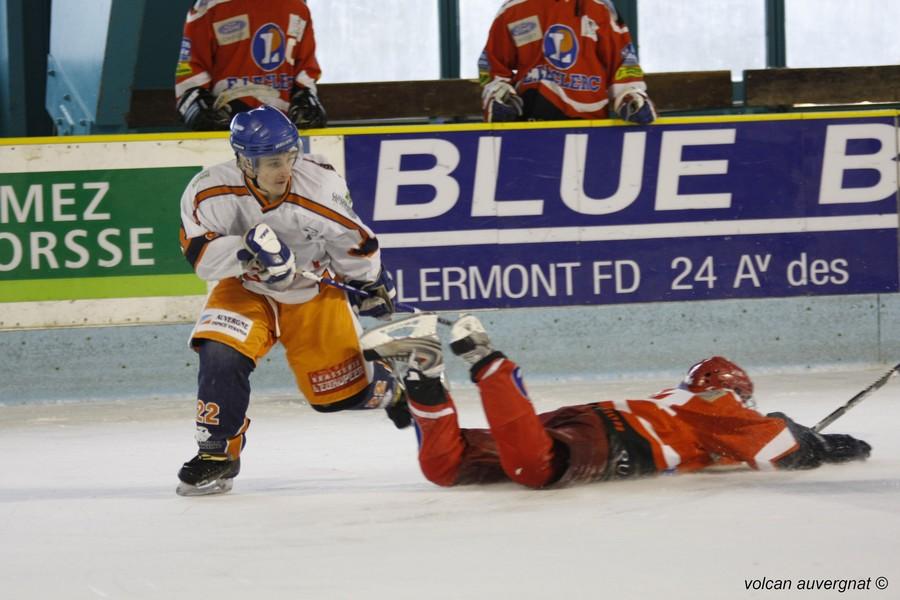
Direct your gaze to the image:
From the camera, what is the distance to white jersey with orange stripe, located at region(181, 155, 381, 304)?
3.88 m

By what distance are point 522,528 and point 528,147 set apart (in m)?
3.31

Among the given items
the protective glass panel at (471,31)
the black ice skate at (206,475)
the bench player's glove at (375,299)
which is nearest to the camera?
the black ice skate at (206,475)

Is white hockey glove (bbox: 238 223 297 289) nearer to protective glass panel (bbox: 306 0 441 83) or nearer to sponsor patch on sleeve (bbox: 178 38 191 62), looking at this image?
sponsor patch on sleeve (bbox: 178 38 191 62)

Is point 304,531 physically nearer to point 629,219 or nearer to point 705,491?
point 705,491

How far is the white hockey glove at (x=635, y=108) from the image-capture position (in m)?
6.14

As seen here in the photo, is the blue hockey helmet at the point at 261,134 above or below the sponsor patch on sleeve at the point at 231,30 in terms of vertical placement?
below

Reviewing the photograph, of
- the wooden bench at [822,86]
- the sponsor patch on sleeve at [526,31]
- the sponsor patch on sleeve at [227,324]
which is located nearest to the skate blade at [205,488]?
the sponsor patch on sleeve at [227,324]

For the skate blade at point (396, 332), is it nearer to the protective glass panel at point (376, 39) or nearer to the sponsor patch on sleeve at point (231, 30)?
the sponsor patch on sleeve at point (231, 30)

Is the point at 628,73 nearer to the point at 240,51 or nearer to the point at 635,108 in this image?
the point at 635,108

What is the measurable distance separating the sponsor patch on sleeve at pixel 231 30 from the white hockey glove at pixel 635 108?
1.80m

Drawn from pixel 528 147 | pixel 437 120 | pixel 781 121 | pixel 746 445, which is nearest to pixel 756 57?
pixel 437 120

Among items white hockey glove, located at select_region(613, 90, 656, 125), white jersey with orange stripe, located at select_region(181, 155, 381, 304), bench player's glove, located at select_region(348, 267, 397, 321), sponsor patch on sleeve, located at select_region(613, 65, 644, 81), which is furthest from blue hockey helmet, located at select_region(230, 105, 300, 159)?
sponsor patch on sleeve, located at select_region(613, 65, 644, 81)

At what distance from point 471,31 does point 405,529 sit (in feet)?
21.5

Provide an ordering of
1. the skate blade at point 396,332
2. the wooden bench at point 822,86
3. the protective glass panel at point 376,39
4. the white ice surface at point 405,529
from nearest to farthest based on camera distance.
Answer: the white ice surface at point 405,529 → the skate blade at point 396,332 → the wooden bench at point 822,86 → the protective glass panel at point 376,39
